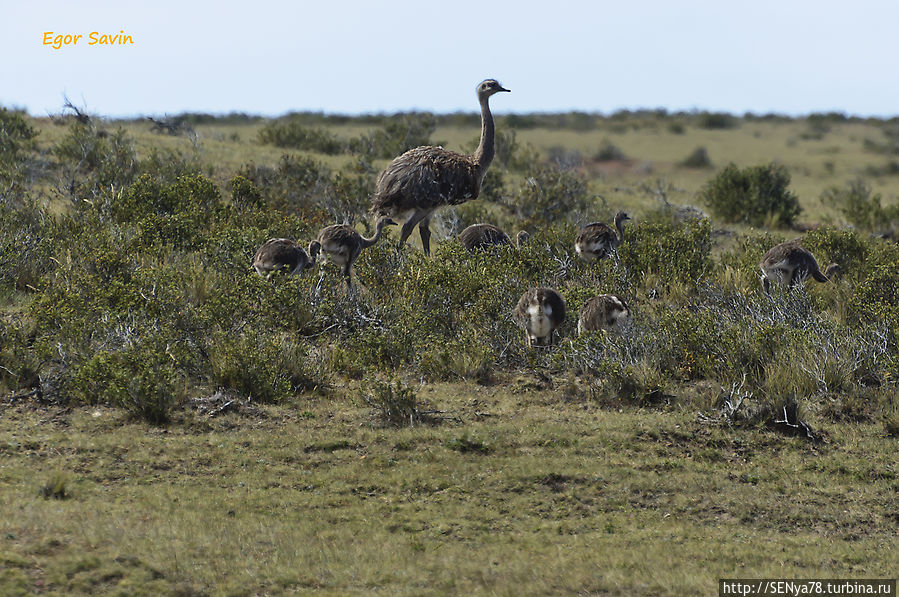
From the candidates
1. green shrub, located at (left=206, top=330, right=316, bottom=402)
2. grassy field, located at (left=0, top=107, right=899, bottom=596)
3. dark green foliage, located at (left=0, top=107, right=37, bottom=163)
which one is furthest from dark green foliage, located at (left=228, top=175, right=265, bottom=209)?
green shrub, located at (left=206, top=330, right=316, bottom=402)

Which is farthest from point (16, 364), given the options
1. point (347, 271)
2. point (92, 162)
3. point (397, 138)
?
point (397, 138)

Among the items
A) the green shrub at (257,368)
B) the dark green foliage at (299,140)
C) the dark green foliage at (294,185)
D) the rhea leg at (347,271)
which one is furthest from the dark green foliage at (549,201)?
the green shrub at (257,368)

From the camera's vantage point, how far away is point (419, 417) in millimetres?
9594

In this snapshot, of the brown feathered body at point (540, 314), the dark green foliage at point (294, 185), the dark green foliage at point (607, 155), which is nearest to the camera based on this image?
the brown feathered body at point (540, 314)

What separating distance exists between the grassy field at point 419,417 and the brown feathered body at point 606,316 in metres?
0.35

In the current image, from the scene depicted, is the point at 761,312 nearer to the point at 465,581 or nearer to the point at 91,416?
the point at 465,581

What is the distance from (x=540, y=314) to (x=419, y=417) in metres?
2.19

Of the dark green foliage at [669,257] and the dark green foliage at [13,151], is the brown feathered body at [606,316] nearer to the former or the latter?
the dark green foliage at [669,257]

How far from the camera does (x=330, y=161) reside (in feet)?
86.9

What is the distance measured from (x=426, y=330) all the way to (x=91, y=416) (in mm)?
3983

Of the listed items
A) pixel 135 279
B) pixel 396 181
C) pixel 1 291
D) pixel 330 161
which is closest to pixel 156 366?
pixel 135 279

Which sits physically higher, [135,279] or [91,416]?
[135,279]

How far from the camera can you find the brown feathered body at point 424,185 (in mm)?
14320

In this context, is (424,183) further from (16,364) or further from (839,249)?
(839,249)
